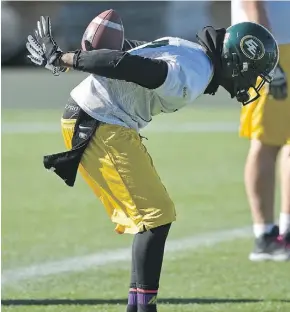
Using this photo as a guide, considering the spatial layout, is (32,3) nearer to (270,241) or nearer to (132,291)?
(270,241)

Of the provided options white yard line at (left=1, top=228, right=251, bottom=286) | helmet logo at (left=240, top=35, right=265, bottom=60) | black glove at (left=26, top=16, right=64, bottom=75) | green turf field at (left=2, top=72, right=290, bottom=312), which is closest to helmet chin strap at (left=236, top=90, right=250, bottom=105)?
helmet logo at (left=240, top=35, right=265, bottom=60)

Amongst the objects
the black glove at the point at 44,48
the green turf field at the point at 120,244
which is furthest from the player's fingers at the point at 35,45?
the green turf field at the point at 120,244

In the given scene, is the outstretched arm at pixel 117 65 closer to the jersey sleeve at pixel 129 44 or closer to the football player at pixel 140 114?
the football player at pixel 140 114

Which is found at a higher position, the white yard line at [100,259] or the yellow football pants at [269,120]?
the yellow football pants at [269,120]

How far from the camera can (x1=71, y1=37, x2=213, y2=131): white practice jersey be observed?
4.78 metres

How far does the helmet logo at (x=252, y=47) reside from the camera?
194 inches

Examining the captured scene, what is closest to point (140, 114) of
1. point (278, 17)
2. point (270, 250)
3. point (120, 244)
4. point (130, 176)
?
point (130, 176)

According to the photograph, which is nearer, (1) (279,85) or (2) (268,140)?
(1) (279,85)

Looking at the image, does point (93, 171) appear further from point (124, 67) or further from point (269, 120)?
point (269, 120)

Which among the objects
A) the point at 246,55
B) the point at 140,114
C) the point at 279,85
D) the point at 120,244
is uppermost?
the point at 246,55

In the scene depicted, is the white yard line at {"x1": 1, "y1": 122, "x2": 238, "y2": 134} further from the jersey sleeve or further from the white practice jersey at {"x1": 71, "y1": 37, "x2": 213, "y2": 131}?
the white practice jersey at {"x1": 71, "y1": 37, "x2": 213, "y2": 131}

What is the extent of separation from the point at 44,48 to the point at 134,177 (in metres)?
0.74

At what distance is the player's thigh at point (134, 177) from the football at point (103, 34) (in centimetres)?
42

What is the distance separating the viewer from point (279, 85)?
673 centimetres
